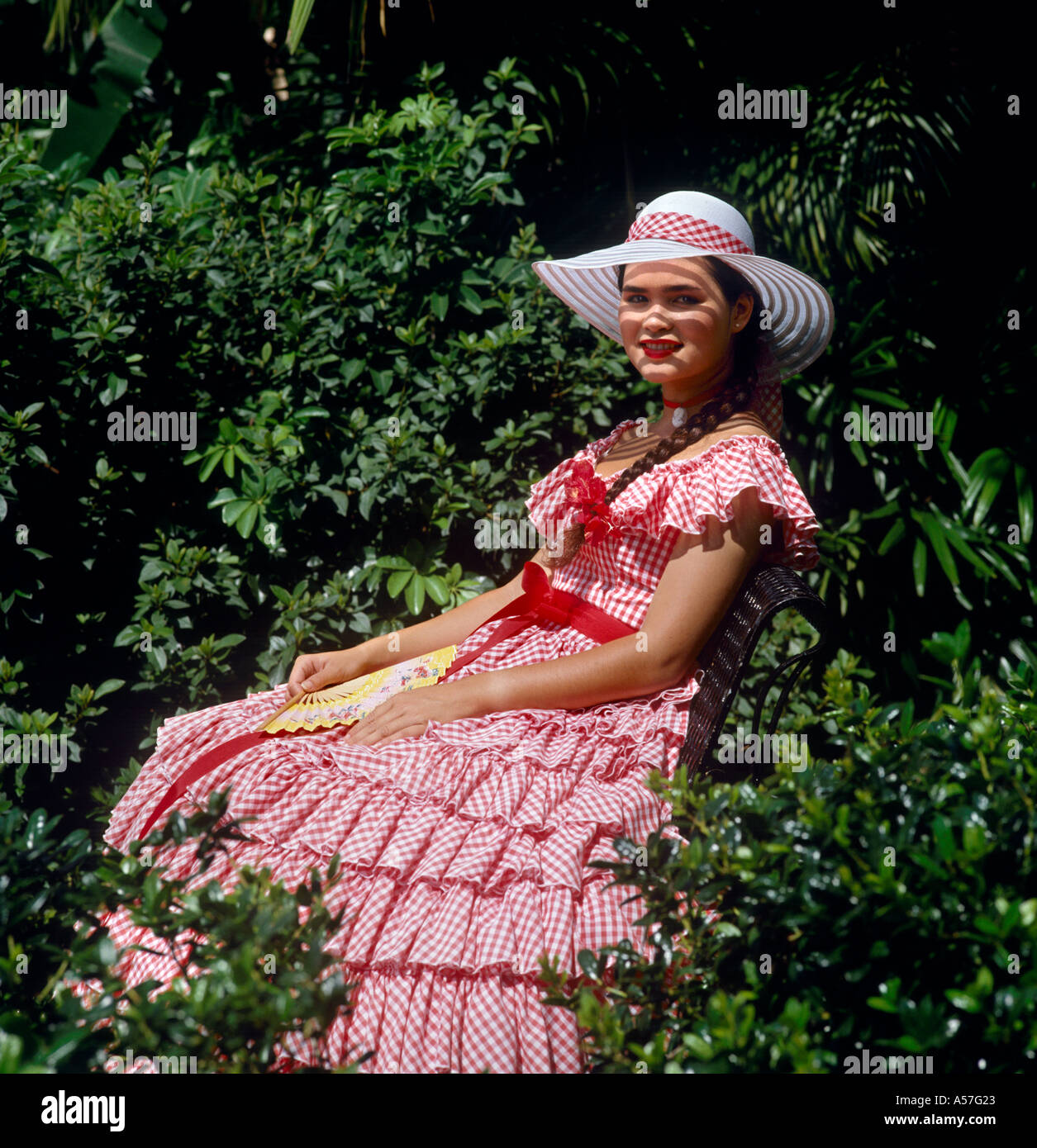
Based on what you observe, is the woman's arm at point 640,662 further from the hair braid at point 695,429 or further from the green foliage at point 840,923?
the green foliage at point 840,923

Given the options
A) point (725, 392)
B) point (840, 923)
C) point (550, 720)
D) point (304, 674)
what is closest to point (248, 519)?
point (304, 674)

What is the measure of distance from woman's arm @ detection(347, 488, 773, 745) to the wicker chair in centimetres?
6

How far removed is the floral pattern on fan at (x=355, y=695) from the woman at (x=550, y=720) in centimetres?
5

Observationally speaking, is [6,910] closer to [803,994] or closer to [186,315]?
[803,994]

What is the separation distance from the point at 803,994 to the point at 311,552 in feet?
7.87

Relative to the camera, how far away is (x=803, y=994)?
1.42 m

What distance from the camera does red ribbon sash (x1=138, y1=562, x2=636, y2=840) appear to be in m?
2.02

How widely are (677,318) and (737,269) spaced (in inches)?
7.7

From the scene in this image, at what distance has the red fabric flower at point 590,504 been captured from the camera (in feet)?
7.59

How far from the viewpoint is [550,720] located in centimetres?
A: 212

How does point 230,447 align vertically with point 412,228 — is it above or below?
below

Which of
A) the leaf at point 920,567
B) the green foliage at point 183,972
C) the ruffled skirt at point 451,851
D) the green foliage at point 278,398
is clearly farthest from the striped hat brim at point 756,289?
the leaf at point 920,567

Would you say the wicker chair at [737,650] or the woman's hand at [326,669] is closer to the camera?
the wicker chair at [737,650]
